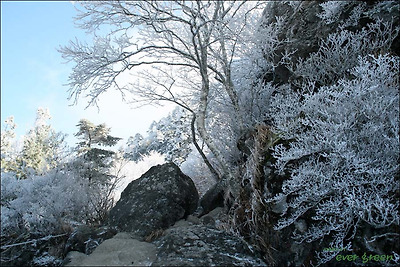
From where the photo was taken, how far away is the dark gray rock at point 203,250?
2531mm

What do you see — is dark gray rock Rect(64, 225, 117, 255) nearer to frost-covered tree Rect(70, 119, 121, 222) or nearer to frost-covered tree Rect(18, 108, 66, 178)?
frost-covered tree Rect(70, 119, 121, 222)

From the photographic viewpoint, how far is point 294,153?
8.56ft

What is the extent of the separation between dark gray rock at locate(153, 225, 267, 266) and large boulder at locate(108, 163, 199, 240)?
0.70 metres

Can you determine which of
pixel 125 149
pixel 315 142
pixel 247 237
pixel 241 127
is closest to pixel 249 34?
pixel 241 127

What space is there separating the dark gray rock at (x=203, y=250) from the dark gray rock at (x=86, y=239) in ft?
3.10

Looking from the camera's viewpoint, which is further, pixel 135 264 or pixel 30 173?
pixel 30 173

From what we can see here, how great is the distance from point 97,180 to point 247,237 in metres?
6.00

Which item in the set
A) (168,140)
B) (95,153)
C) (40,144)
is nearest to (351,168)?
(95,153)

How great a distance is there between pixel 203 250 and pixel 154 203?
1.50m

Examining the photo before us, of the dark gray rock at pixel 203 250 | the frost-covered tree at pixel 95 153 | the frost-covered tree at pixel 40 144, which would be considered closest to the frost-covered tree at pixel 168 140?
the frost-covered tree at pixel 95 153

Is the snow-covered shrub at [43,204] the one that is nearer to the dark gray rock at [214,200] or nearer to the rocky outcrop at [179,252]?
the rocky outcrop at [179,252]

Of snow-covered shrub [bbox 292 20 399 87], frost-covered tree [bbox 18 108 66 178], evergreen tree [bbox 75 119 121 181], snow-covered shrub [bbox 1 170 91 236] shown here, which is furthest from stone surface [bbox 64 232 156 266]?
frost-covered tree [bbox 18 108 66 178]

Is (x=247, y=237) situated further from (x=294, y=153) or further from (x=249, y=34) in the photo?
(x=249, y=34)

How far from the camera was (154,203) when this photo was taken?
13.0 feet
